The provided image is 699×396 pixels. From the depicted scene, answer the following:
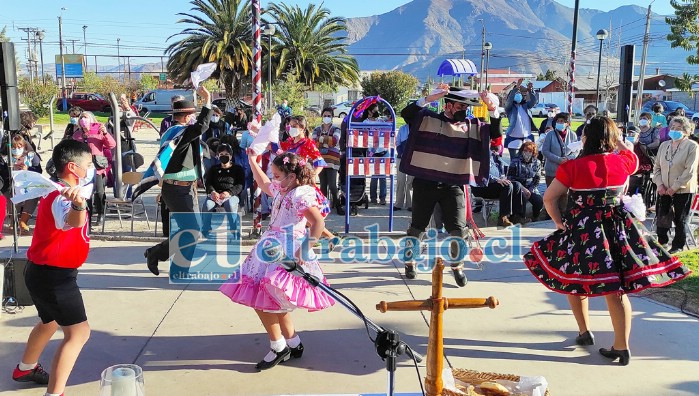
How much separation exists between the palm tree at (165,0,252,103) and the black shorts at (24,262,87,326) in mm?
35602

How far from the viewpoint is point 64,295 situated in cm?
375

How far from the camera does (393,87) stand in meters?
43.4

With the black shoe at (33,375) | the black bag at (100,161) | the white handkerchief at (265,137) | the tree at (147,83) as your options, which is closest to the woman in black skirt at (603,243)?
the white handkerchief at (265,137)

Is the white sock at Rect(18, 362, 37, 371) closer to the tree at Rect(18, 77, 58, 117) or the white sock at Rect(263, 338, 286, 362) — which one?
the white sock at Rect(263, 338, 286, 362)

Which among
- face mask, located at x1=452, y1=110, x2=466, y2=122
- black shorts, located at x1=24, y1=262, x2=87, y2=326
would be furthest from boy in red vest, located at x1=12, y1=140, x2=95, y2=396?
face mask, located at x1=452, y1=110, x2=466, y2=122

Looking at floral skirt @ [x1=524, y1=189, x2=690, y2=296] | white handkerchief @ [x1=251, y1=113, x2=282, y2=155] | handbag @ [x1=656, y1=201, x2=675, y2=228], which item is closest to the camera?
floral skirt @ [x1=524, y1=189, x2=690, y2=296]

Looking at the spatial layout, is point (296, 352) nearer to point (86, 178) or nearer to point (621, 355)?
point (86, 178)

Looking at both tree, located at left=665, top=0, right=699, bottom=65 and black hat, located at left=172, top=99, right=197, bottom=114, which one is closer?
black hat, located at left=172, top=99, right=197, bottom=114

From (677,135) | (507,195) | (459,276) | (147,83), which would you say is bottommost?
(459,276)

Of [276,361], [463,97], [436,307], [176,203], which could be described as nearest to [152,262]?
[176,203]

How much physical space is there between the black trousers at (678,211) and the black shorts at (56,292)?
7.07m

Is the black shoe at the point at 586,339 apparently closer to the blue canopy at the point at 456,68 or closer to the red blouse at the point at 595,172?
the red blouse at the point at 595,172

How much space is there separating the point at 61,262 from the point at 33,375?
3.09ft

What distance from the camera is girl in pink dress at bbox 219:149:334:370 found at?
172 inches
